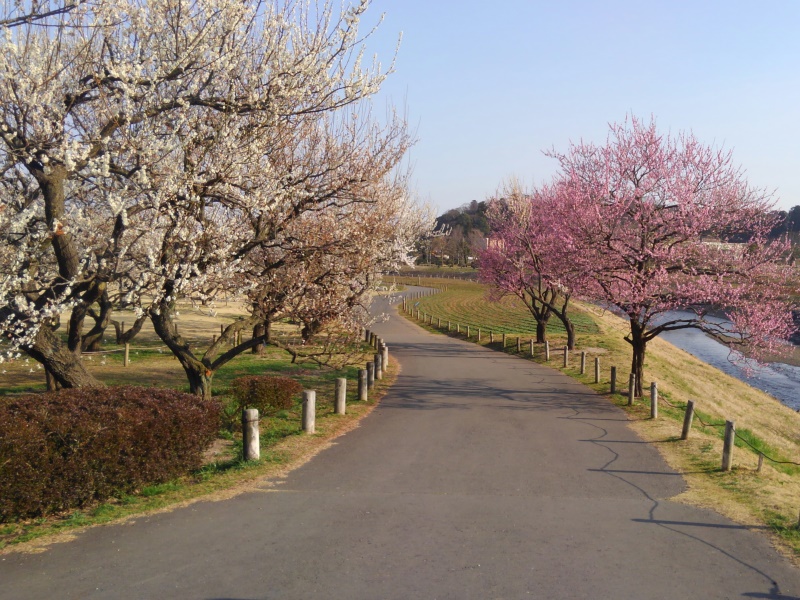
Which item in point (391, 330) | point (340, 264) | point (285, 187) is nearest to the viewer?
point (285, 187)

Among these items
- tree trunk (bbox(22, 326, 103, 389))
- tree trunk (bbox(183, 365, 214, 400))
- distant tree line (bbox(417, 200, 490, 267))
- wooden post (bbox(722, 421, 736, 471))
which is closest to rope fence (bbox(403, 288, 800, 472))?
wooden post (bbox(722, 421, 736, 471))

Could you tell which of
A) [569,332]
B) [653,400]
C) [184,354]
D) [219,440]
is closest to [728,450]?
[653,400]

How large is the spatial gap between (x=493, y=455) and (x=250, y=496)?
4434mm

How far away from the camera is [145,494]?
8422 mm

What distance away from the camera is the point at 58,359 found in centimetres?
1039

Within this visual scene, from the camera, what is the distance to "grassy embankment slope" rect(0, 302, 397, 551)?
7.41 m

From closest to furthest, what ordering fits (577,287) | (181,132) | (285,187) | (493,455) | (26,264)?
(26,264) → (181,132) → (493,455) → (285,187) → (577,287)

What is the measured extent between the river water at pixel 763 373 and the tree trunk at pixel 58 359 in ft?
60.1

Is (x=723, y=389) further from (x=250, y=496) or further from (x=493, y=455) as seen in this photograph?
(x=250, y=496)

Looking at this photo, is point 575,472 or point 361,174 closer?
point 575,472

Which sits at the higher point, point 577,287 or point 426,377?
point 577,287

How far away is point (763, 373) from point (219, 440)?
3199cm

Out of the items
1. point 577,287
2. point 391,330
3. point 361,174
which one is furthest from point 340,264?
point 391,330

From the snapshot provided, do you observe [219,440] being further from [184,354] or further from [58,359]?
[58,359]
